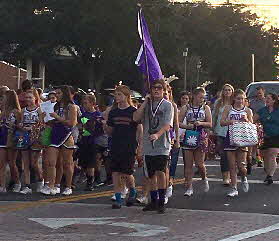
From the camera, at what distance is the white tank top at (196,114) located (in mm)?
12414

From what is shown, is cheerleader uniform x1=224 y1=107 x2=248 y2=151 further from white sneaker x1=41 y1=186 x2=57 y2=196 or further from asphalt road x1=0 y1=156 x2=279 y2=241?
white sneaker x1=41 y1=186 x2=57 y2=196

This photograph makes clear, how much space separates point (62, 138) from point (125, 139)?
183cm

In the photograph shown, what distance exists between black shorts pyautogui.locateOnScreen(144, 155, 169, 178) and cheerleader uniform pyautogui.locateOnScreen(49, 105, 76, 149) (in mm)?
2318

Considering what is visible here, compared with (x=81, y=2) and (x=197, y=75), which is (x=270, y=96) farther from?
(x=197, y=75)

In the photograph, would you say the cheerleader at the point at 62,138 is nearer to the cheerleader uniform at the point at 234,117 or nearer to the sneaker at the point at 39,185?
the sneaker at the point at 39,185

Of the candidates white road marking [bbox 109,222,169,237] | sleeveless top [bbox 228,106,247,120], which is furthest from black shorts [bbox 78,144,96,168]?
white road marking [bbox 109,222,169,237]

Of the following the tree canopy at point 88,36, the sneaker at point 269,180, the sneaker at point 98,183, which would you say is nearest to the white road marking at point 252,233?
the sneaker at point 269,180

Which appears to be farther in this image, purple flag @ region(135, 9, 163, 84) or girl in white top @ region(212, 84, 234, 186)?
girl in white top @ region(212, 84, 234, 186)

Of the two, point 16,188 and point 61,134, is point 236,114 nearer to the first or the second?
point 61,134

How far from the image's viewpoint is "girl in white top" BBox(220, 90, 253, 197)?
40.2 ft

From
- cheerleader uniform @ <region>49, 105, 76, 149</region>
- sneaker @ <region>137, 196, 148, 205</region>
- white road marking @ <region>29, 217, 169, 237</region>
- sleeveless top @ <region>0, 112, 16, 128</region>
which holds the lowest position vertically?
white road marking @ <region>29, 217, 169, 237</region>

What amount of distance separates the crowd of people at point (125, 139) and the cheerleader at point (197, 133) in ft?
0.05

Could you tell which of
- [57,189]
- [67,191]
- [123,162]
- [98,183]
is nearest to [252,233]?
[123,162]

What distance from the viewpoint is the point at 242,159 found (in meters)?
12.3
